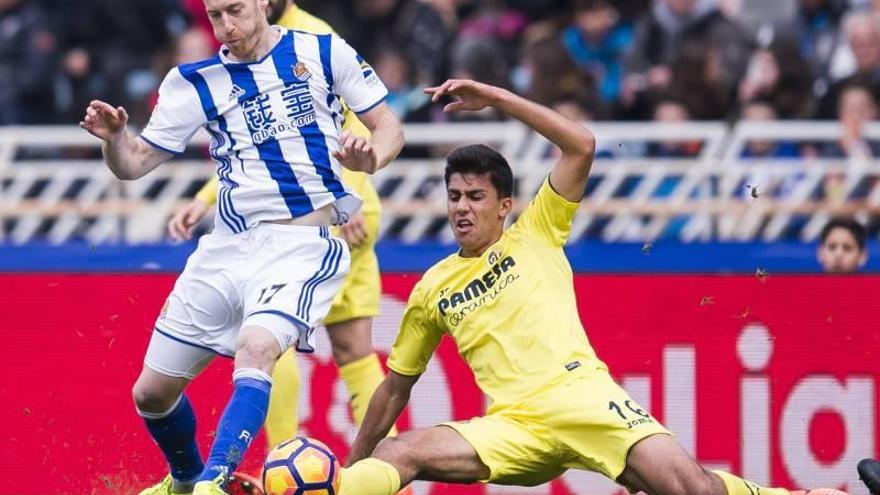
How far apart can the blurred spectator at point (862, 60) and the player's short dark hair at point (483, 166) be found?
602cm

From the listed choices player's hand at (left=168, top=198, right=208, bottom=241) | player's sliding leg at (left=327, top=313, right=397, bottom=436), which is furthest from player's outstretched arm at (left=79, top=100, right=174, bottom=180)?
player's sliding leg at (left=327, top=313, right=397, bottom=436)

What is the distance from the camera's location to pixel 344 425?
8.97 meters

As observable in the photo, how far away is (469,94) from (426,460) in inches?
52.4

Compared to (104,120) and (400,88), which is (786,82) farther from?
(104,120)

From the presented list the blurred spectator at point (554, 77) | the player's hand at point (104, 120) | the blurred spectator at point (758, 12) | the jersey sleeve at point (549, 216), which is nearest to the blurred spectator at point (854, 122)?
the blurred spectator at point (758, 12)

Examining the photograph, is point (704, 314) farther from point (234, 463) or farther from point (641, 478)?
point (234, 463)

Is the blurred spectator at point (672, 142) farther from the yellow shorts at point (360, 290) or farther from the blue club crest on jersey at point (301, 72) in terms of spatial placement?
the blue club crest on jersey at point (301, 72)

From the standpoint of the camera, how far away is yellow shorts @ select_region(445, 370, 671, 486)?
22.3 feet

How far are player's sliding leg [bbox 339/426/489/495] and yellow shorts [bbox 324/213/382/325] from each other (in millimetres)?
1541

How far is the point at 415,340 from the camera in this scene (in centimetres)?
716

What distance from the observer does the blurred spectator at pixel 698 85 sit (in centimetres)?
1286

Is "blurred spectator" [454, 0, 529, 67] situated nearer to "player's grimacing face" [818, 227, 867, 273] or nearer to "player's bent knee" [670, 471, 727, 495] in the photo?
"player's grimacing face" [818, 227, 867, 273]

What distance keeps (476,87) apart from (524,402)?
117 cm

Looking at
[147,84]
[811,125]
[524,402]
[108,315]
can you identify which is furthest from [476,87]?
[147,84]
